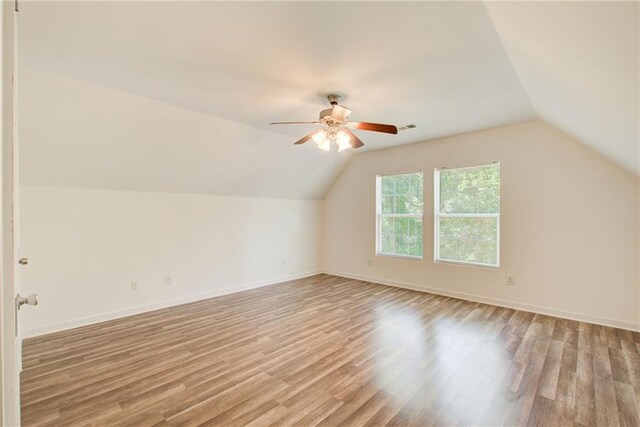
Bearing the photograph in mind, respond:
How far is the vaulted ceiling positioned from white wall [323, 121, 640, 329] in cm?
37

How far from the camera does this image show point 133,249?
12.7ft

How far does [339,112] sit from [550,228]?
313 centimetres

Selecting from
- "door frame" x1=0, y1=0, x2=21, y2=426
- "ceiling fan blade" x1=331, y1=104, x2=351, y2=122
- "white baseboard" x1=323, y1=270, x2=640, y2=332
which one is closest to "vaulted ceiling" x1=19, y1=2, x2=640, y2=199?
"ceiling fan blade" x1=331, y1=104, x2=351, y2=122

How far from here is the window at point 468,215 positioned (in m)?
4.24

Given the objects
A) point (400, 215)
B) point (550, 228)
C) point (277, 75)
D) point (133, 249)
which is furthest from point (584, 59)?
point (133, 249)

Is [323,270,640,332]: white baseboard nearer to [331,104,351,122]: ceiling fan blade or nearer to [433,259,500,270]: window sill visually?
[433,259,500,270]: window sill

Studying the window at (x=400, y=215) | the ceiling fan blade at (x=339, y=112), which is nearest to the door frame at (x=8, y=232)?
the ceiling fan blade at (x=339, y=112)

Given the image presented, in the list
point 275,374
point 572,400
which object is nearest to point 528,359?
point 572,400

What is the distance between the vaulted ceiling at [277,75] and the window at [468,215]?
2.52 feet

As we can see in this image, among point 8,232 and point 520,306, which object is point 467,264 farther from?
point 8,232

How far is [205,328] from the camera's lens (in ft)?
11.0

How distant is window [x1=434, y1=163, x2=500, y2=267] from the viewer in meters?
4.24

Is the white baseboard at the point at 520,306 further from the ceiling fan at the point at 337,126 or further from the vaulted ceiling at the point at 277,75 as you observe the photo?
the ceiling fan at the point at 337,126

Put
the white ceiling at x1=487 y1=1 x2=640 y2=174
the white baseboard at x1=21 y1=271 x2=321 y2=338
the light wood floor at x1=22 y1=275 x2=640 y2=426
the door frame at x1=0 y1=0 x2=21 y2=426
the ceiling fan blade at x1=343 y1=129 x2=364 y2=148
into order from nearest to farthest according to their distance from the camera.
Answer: the door frame at x1=0 y1=0 x2=21 y2=426, the white ceiling at x1=487 y1=1 x2=640 y2=174, the light wood floor at x1=22 y1=275 x2=640 y2=426, the ceiling fan blade at x1=343 y1=129 x2=364 y2=148, the white baseboard at x1=21 y1=271 x2=321 y2=338
